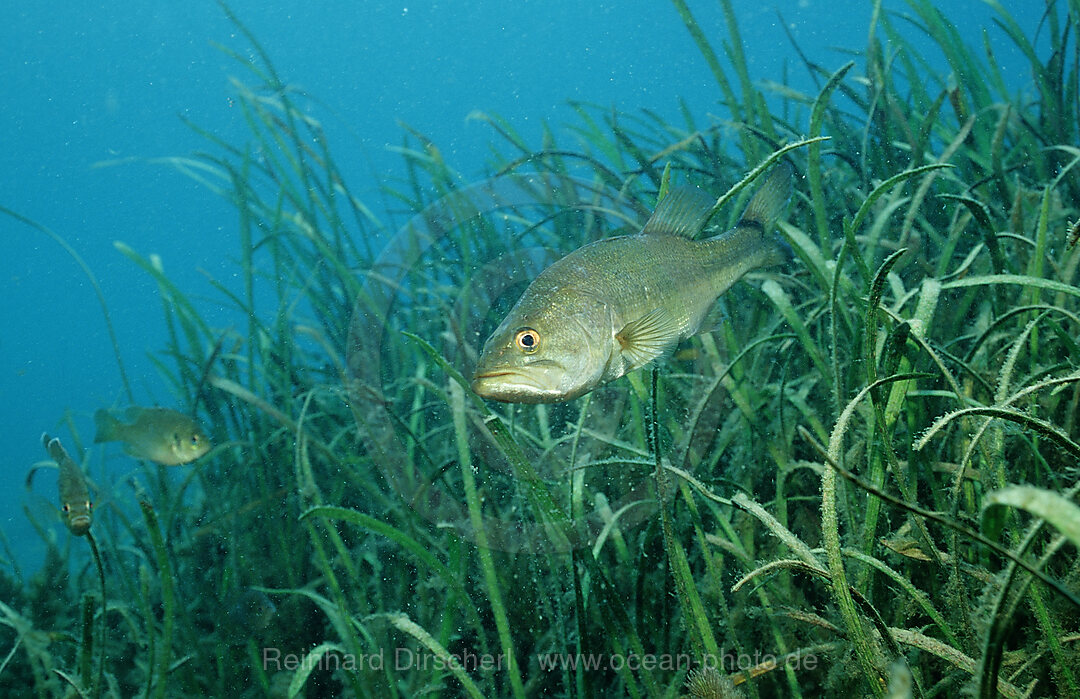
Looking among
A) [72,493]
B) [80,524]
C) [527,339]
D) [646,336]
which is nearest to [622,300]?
[646,336]

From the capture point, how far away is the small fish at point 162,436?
13.3 feet

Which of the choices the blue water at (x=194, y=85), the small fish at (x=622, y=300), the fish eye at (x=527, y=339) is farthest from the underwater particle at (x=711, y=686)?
the blue water at (x=194, y=85)

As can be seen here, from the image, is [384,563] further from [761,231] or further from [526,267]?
[761,231]

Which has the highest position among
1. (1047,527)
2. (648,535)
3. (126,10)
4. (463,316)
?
(126,10)

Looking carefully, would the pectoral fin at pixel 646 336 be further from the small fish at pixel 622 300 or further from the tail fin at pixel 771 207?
the tail fin at pixel 771 207

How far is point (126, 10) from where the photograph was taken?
127312 millimetres

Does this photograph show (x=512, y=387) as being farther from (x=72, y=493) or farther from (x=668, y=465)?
(x=72, y=493)

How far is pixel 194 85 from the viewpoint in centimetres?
13850

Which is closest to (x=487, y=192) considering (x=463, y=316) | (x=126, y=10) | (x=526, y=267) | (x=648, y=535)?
(x=526, y=267)

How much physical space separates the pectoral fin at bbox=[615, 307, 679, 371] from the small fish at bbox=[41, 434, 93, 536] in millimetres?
2185

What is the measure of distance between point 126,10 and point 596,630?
561ft

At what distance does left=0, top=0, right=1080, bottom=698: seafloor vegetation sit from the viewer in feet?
5.90

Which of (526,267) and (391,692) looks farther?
(526,267)

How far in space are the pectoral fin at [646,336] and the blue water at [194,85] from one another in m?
106
